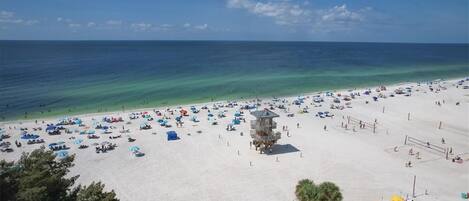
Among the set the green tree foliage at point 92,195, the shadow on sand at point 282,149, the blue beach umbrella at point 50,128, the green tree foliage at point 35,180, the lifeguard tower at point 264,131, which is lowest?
the shadow on sand at point 282,149

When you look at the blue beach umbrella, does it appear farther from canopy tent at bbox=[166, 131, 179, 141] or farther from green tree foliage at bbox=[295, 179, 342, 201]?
green tree foliage at bbox=[295, 179, 342, 201]

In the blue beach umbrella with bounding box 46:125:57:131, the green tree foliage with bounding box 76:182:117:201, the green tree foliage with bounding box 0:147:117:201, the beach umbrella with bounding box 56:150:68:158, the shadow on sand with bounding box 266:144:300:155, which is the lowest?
the beach umbrella with bounding box 56:150:68:158

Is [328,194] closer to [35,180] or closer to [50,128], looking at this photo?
[35,180]

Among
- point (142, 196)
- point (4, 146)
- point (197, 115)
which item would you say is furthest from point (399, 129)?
point (4, 146)

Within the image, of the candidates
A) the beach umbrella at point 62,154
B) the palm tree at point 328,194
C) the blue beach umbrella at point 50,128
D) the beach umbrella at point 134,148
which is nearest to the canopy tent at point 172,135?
the beach umbrella at point 134,148

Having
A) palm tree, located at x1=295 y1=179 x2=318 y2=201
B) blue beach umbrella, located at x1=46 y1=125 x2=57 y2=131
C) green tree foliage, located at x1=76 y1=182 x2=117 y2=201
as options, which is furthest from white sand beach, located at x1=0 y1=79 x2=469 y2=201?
green tree foliage, located at x1=76 y1=182 x2=117 y2=201

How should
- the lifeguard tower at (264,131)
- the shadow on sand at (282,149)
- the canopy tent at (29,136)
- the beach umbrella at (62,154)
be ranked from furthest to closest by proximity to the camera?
1. the canopy tent at (29,136)
2. the shadow on sand at (282,149)
3. the lifeguard tower at (264,131)
4. the beach umbrella at (62,154)

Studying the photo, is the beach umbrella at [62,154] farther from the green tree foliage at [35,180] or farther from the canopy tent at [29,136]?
the green tree foliage at [35,180]

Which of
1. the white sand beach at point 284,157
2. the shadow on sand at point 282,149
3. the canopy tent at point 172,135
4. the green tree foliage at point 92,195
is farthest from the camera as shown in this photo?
the canopy tent at point 172,135
